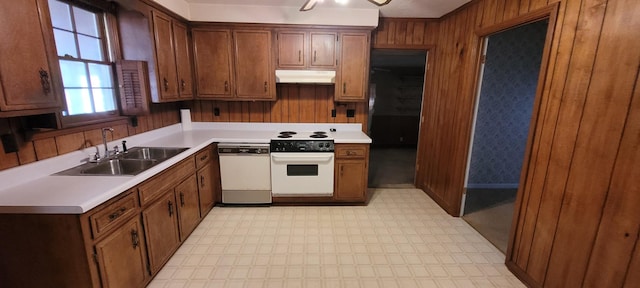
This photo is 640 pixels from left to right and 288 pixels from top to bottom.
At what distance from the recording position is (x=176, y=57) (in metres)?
2.95

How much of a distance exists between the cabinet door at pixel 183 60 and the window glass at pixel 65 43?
3.11 feet

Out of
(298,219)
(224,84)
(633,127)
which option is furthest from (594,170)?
(224,84)

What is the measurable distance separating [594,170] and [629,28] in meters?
0.80

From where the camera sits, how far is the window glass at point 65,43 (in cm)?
198

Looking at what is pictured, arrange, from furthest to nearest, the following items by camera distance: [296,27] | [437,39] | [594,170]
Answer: [437,39] < [296,27] < [594,170]

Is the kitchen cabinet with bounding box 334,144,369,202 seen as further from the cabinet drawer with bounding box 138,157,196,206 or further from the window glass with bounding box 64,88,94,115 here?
the window glass with bounding box 64,88,94,115

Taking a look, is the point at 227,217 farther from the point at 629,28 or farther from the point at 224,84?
the point at 629,28

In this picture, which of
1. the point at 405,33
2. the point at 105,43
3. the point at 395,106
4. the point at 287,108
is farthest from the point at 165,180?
the point at 395,106

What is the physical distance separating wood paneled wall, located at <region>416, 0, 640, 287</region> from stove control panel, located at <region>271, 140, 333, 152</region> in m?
1.95

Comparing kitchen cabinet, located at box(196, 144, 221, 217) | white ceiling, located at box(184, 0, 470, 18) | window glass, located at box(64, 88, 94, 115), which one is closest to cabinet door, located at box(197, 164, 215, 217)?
kitchen cabinet, located at box(196, 144, 221, 217)

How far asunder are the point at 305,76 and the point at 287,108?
62 centimetres

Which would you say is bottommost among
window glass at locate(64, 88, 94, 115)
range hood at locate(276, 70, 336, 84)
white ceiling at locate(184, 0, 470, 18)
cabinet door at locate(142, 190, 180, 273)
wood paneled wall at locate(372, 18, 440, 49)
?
cabinet door at locate(142, 190, 180, 273)

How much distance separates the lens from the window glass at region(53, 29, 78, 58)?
198 cm

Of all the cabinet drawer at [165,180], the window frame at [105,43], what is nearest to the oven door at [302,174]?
the cabinet drawer at [165,180]
